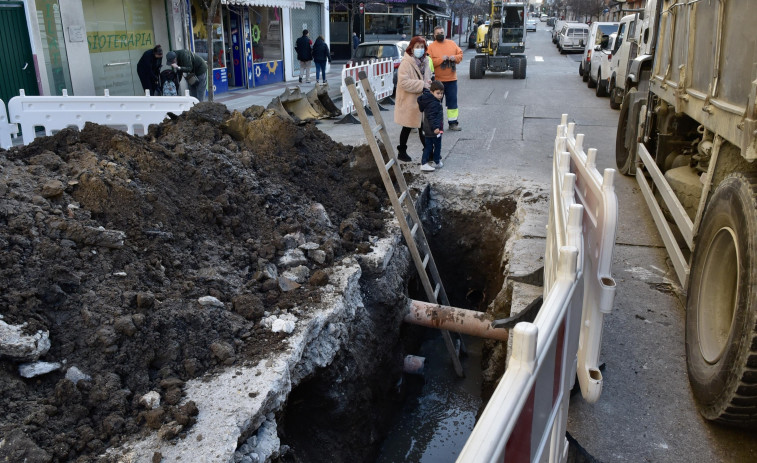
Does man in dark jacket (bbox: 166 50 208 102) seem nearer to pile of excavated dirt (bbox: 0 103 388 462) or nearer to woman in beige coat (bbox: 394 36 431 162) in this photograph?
woman in beige coat (bbox: 394 36 431 162)

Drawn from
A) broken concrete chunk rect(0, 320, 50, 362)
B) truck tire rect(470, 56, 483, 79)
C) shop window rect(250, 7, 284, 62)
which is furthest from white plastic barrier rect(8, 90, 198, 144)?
truck tire rect(470, 56, 483, 79)

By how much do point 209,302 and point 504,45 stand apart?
20.3m

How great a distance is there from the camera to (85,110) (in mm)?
7988

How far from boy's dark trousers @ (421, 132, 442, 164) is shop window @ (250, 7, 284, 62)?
1267 centimetres

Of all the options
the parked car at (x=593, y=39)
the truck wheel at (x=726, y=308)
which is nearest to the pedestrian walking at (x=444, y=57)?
the truck wheel at (x=726, y=308)

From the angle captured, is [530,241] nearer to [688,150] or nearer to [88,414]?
[688,150]

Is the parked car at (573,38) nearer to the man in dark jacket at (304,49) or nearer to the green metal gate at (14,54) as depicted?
the man in dark jacket at (304,49)

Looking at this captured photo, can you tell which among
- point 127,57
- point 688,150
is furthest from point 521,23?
point 688,150

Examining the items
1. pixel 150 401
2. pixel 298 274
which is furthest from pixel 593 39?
pixel 150 401

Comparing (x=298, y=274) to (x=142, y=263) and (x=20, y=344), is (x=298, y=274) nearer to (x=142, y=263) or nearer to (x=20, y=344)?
(x=142, y=263)

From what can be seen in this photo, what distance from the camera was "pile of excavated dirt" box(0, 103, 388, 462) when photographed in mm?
3027

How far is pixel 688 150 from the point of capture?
5.58 meters

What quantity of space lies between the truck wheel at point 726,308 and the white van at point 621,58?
9955 millimetres

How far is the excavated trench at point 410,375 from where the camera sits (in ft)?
14.3
